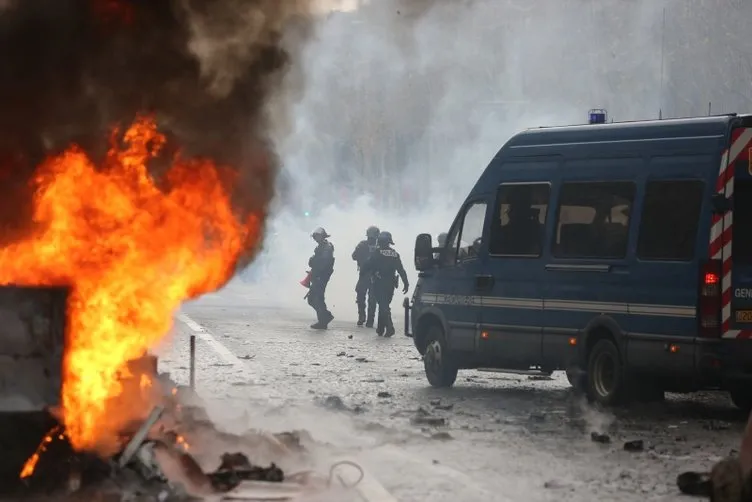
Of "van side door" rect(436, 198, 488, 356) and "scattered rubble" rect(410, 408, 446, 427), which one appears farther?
"van side door" rect(436, 198, 488, 356)

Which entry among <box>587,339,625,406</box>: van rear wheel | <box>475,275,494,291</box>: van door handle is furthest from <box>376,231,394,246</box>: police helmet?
<box>587,339,625,406</box>: van rear wheel

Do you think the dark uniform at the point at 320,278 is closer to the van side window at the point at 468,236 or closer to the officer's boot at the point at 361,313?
the officer's boot at the point at 361,313

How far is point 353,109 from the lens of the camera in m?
55.3

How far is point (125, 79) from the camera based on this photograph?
10016 millimetres

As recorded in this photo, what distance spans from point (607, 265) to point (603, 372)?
1.06m

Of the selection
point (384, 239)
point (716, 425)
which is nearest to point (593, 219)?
point (716, 425)

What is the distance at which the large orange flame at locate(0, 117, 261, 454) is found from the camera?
9.16 metres

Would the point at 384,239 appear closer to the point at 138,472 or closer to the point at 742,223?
the point at 742,223

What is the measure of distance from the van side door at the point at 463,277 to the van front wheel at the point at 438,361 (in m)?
0.22

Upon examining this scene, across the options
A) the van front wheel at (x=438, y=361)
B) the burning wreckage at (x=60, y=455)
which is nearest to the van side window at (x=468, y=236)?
the van front wheel at (x=438, y=361)

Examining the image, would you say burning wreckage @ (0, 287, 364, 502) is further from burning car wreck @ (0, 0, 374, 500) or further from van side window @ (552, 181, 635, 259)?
van side window @ (552, 181, 635, 259)

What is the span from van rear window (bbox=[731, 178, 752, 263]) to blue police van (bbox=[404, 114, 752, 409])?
0.04ft

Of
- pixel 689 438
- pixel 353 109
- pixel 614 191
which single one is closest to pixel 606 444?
pixel 689 438

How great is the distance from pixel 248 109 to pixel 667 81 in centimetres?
4605
